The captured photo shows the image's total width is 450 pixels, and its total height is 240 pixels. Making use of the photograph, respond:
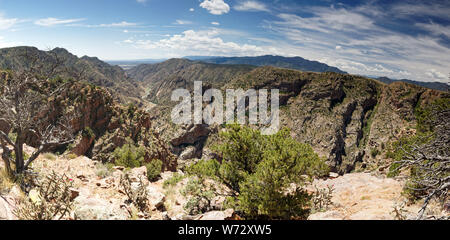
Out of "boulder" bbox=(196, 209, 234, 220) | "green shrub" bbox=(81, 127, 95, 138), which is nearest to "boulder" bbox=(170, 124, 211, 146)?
"green shrub" bbox=(81, 127, 95, 138)

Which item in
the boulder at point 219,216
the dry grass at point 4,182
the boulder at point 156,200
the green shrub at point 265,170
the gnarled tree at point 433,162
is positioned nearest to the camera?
the gnarled tree at point 433,162

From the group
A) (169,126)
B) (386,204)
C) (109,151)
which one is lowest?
(169,126)

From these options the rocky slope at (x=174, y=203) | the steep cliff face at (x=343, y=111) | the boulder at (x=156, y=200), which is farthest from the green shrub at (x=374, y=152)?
the boulder at (x=156, y=200)

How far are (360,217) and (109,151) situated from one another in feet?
151

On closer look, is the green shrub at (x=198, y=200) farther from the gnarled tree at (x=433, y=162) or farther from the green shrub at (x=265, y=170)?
the gnarled tree at (x=433, y=162)

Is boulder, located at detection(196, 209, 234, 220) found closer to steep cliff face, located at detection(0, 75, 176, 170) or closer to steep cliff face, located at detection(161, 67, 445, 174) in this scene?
steep cliff face, located at detection(0, 75, 176, 170)

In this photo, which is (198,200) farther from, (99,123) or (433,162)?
(99,123)

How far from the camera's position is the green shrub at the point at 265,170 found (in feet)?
28.0

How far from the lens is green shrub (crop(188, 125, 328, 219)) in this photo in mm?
8531
